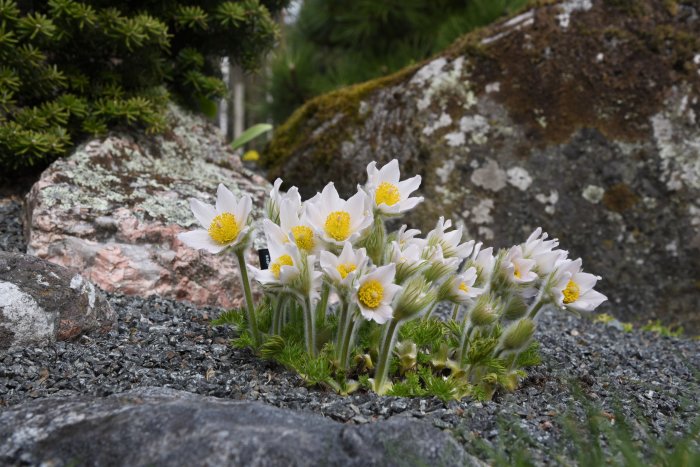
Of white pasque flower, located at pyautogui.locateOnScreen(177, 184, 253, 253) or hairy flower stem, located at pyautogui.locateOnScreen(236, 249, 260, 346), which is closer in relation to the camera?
white pasque flower, located at pyautogui.locateOnScreen(177, 184, 253, 253)

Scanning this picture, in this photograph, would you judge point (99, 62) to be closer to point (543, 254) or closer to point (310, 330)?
point (310, 330)

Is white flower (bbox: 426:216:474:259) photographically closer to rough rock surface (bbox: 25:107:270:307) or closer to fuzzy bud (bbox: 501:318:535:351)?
fuzzy bud (bbox: 501:318:535:351)

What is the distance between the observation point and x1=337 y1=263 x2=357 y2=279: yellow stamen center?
8.85 ft

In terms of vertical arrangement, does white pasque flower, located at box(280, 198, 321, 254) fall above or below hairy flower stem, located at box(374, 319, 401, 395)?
above

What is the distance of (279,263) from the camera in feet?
9.18

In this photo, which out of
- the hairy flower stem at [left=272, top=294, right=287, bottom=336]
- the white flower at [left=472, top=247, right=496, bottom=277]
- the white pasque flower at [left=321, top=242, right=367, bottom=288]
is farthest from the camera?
the white flower at [left=472, top=247, right=496, bottom=277]

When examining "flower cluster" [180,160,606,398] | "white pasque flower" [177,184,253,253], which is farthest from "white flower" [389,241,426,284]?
"white pasque flower" [177,184,253,253]

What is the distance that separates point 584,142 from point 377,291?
3.54 metres

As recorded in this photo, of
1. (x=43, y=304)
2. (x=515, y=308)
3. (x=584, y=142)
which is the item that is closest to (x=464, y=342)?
(x=515, y=308)

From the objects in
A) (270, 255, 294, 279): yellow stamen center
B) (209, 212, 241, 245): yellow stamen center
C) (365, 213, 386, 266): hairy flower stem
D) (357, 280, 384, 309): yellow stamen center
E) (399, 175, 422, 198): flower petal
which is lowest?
(357, 280, 384, 309): yellow stamen center

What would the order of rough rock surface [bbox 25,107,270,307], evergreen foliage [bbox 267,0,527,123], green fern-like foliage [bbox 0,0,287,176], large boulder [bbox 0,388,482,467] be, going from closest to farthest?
large boulder [bbox 0,388,482,467] → rough rock surface [bbox 25,107,270,307] → green fern-like foliage [bbox 0,0,287,176] → evergreen foliage [bbox 267,0,527,123]

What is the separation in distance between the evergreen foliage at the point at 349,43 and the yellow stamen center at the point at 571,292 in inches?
258

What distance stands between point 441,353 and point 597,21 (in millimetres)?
3846

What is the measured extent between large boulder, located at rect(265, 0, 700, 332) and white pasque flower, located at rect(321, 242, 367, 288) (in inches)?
116
